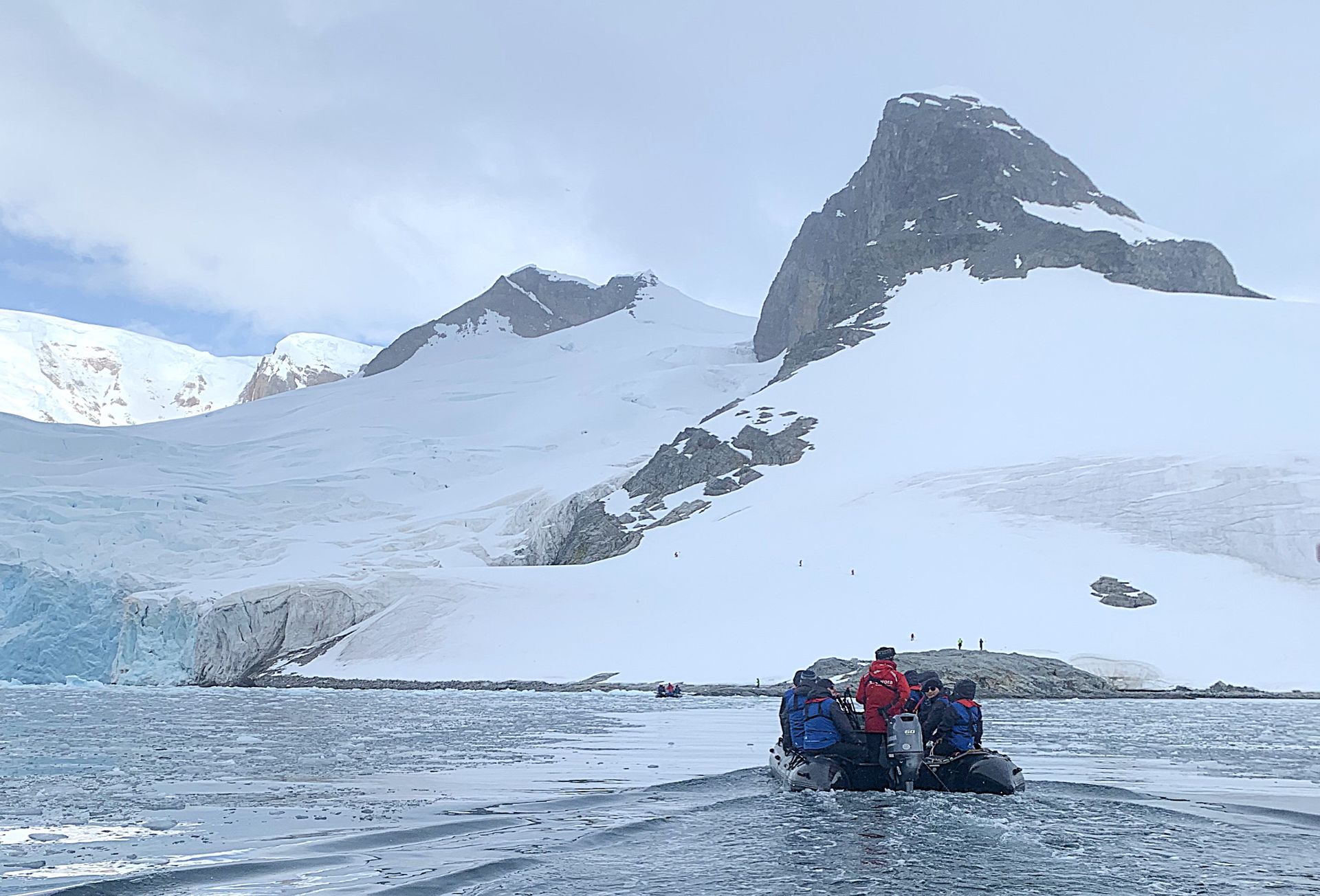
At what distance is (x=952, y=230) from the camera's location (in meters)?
128

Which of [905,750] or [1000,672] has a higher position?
[1000,672]

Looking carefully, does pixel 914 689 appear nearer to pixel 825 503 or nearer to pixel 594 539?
pixel 825 503

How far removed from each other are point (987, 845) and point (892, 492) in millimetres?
58845

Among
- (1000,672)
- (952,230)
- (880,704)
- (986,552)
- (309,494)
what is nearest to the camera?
(880,704)

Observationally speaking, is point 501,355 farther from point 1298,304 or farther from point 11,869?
point 11,869

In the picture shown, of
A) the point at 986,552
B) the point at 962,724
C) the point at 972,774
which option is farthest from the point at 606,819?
the point at 986,552

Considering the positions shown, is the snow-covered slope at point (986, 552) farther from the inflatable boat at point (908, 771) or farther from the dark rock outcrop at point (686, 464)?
the inflatable boat at point (908, 771)

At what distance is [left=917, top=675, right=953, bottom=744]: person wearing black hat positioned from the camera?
1764 centimetres

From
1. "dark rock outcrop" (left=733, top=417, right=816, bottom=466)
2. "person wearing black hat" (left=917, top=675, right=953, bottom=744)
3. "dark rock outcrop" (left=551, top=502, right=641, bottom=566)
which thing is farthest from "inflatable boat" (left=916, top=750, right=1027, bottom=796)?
"dark rock outcrop" (left=733, top=417, right=816, bottom=466)

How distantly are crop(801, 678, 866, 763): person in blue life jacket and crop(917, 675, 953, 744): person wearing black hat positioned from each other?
1.01 meters

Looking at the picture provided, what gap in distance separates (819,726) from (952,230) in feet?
389

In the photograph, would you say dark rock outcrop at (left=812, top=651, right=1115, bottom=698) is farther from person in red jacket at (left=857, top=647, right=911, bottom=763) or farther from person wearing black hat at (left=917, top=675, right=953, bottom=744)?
person in red jacket at (left=857, top=647, right=911, bottom=763)

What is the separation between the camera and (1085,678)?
4616cm

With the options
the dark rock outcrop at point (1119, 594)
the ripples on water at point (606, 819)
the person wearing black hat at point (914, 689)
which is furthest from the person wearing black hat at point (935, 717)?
the dark rock outcrop at point (1119, 594)
